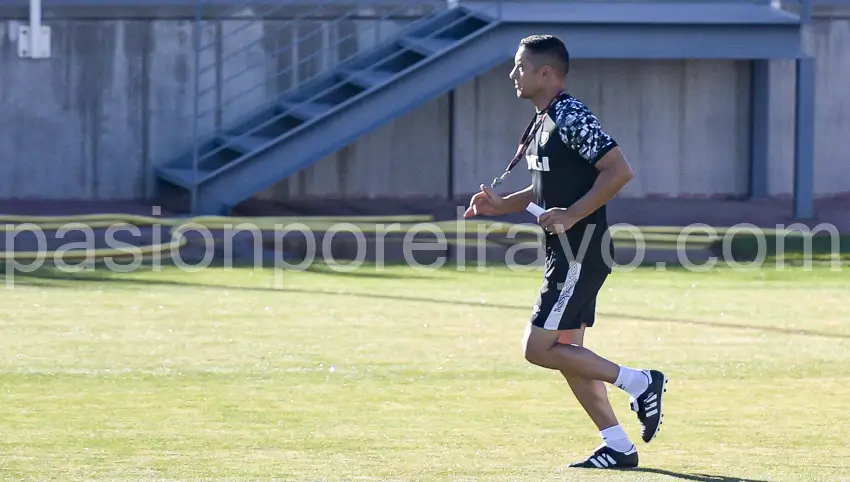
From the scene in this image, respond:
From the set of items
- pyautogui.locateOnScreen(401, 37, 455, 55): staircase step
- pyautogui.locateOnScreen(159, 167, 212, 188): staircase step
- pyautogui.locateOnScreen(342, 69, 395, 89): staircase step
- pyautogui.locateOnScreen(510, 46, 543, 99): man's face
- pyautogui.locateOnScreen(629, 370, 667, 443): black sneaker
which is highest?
pyautogui.locateOnScreen(401, 37, 455, 55): staircase step

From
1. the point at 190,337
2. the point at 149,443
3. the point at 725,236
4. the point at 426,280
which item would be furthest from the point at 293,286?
the point at 149,443

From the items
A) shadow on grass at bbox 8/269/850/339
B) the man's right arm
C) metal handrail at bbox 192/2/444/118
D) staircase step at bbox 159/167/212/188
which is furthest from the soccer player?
metal handrail at bbox 192/2/444/118

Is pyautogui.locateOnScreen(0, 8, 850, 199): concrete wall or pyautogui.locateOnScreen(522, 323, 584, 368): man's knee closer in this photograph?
pyautogui.locateOnScreen(522, 323, 584, 368): man's knee

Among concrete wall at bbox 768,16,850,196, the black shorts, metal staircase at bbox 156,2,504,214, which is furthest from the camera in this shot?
concrete wall at bbox 768,16,850,196

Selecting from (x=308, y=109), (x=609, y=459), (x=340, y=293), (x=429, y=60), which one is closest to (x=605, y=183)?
(x=609, y=459)

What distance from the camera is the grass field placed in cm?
630

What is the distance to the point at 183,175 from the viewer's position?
1870cm

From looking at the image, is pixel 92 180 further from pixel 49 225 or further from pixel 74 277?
pixel 74 277

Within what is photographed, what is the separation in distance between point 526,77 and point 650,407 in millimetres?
1456

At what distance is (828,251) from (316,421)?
10375 millimetres

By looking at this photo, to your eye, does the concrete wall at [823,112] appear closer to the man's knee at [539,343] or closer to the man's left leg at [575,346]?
the man's left leg at [575,346]

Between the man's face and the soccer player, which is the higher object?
the man's face

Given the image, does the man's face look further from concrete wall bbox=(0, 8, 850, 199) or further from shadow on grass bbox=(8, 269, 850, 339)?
concrete wall bbox=(0, 8, 850, 199)

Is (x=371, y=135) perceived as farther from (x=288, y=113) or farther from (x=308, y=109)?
(x=288, y=113)
